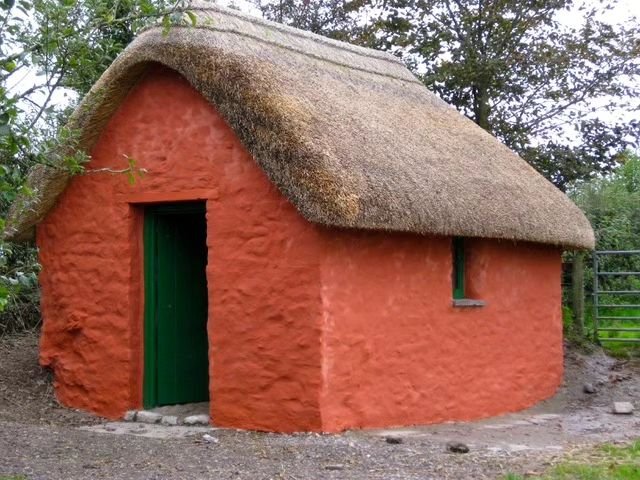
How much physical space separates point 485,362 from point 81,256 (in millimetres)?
4354

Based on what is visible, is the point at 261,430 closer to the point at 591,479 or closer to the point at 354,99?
the point at 591,479

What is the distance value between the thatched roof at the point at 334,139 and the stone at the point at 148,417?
237 cm

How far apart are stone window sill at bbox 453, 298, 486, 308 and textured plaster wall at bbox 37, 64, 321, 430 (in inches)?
83.4

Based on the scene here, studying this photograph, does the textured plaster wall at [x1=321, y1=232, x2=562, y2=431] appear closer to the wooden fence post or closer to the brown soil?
the wooden fence post

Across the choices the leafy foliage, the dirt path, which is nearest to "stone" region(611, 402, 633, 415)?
the dirt path

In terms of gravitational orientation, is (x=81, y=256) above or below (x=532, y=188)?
below

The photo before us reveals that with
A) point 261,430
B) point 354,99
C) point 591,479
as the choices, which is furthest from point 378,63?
point 591,479

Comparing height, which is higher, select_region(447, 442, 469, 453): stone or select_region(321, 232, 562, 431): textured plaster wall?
select_region(321, 232, 562, 431): textured plaster wall

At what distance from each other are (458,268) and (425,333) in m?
1.19

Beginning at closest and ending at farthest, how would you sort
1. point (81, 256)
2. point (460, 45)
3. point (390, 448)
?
1. point (390, 448)
2. point (81, 256)
3. point (460, 45)

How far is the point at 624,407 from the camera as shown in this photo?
982 cm

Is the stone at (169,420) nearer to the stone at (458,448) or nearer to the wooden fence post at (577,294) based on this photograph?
the stone at (458,448)

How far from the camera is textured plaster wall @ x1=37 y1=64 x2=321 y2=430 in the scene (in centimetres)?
795

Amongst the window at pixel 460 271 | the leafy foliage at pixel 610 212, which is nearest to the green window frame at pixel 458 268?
the window at pixel 460 271
